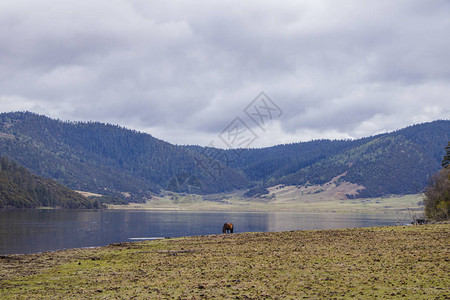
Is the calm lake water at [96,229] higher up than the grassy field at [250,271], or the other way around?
the grassy field at [250,271]

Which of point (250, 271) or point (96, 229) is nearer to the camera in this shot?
point (250, 271)

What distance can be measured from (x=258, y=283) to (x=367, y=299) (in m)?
4.37

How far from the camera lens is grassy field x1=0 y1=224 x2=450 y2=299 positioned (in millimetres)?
16344

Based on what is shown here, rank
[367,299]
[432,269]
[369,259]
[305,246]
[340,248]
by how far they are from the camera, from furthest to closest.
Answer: [305,246]
[340,248]
[369,259]
[432,269]
[367,299]

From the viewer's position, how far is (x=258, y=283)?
17781mm

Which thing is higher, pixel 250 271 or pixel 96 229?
pixel 250 271

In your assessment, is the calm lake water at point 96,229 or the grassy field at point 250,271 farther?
the calm lake water at point 96,229

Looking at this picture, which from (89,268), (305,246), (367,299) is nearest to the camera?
(367,299)

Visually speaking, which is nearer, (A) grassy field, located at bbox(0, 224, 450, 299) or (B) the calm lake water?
(A) grassy field, located at bbox(0, 224, 450, 299)

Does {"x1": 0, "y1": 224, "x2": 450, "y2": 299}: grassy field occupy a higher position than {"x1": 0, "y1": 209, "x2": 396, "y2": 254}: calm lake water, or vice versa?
{"x1": 0, "y1": 224, "x2": 450, "y2": 299}: grassy field

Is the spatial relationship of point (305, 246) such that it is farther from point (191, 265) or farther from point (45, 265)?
point (45, 265)

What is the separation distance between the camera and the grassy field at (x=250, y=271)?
16344 millimetres

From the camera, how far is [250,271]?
20609mm

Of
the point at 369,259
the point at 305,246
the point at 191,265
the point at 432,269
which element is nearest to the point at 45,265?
the point at 191,265
